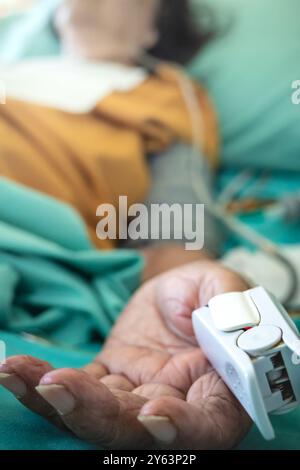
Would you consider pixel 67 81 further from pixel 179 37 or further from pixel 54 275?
pixel 54 275

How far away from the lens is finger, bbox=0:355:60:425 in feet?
1.21

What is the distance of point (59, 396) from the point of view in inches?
13.4

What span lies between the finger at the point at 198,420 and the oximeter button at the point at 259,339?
5 cm

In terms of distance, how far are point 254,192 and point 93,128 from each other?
0.98 feet

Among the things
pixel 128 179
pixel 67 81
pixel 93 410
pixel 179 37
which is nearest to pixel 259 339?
pixel 93 410

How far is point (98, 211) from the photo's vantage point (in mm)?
774

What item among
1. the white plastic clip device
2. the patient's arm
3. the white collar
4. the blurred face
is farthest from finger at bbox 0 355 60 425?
the blurred face

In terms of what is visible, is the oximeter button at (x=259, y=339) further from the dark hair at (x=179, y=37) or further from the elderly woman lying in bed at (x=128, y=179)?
the dark hair at (x=179, y=37)

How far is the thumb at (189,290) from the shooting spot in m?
0.45

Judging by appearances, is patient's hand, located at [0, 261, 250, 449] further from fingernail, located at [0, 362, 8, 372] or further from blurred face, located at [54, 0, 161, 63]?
blurred face, located at [54, 0, 161, 63]

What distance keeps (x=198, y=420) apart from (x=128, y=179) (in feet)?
1.72

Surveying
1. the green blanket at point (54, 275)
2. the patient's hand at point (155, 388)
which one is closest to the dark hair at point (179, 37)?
the green blanket at point (54, 275)
